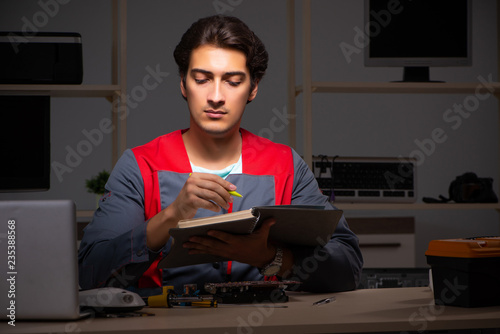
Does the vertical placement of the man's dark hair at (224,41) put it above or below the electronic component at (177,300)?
above

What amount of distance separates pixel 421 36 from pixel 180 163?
147cm

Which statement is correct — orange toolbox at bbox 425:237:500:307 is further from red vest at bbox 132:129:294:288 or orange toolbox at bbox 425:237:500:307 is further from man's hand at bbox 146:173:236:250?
red vest at bbox 132:129:294:288

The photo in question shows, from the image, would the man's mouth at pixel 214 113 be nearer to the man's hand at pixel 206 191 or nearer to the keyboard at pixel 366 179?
the man's hand at pixel 206 191

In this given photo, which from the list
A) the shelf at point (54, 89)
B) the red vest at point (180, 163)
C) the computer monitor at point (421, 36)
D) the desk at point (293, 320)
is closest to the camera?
the desk at point (293, 320)

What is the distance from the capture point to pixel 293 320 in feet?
3.18

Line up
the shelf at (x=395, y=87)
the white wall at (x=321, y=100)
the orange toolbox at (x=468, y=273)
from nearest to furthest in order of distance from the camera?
the orange toolbox at (x=468, y=273) < the shelf at (x=395, y=87) < the white wall at (x=321, y=100)

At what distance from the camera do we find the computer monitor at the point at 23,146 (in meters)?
2.31

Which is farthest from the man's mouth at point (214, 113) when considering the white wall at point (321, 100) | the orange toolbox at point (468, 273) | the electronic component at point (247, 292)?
the white wall at point (321, 100)

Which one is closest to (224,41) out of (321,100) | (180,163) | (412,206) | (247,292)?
(180,163)

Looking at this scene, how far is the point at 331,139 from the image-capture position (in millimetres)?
3369

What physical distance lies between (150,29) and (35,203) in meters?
2.49

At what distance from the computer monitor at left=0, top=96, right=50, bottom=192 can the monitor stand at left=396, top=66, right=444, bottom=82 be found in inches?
58.9

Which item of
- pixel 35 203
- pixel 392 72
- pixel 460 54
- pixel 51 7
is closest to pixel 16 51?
pixel 51 7

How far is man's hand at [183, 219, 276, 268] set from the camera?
1190 millimetres
